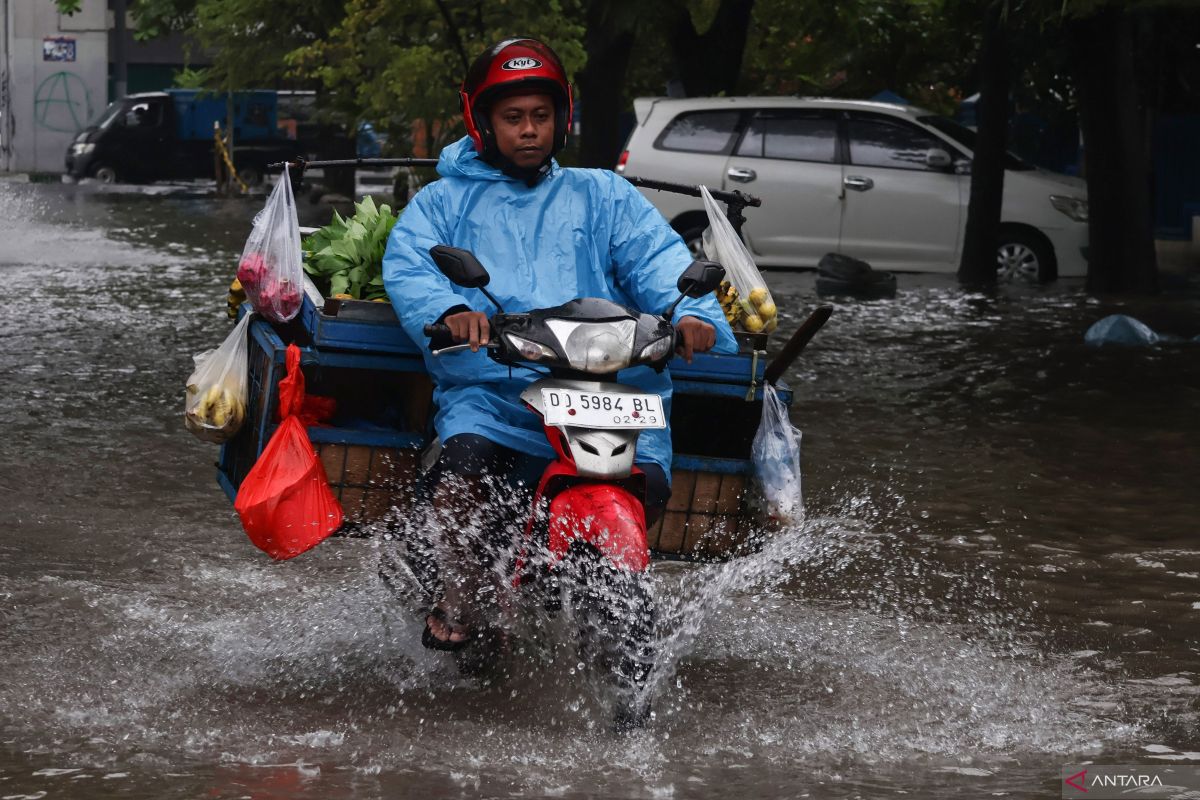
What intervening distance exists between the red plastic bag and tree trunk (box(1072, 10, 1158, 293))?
1146 cm

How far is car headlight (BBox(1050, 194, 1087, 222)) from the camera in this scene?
1767cm

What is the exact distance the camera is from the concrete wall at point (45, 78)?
42.2m

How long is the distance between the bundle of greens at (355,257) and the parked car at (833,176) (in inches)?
464

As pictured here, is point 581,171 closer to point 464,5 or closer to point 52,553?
point 52,553

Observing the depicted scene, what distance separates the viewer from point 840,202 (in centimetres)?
1750

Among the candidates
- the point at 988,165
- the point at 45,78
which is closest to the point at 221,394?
the point at 988,165

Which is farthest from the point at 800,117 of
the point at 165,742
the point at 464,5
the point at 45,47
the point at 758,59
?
the point at 45,47

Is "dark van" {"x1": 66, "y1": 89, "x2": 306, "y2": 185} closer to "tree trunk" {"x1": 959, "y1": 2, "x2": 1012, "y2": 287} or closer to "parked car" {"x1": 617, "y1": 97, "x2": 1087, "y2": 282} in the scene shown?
"parked car" {"x1": 617, "y1": 97, "x2": 1087, "y2": 282}

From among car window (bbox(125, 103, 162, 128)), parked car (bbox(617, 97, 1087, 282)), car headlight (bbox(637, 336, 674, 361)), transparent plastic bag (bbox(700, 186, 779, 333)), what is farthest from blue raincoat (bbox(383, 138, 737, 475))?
car window (bbox(125, 103, 162, 128))

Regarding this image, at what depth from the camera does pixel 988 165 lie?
55.4 feet

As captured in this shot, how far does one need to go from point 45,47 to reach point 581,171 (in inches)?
1591

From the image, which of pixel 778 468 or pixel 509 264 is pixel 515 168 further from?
pixel 778 468

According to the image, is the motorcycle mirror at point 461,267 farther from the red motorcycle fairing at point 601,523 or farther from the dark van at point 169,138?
the dark van at point 169,138

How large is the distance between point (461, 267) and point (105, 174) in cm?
3267
